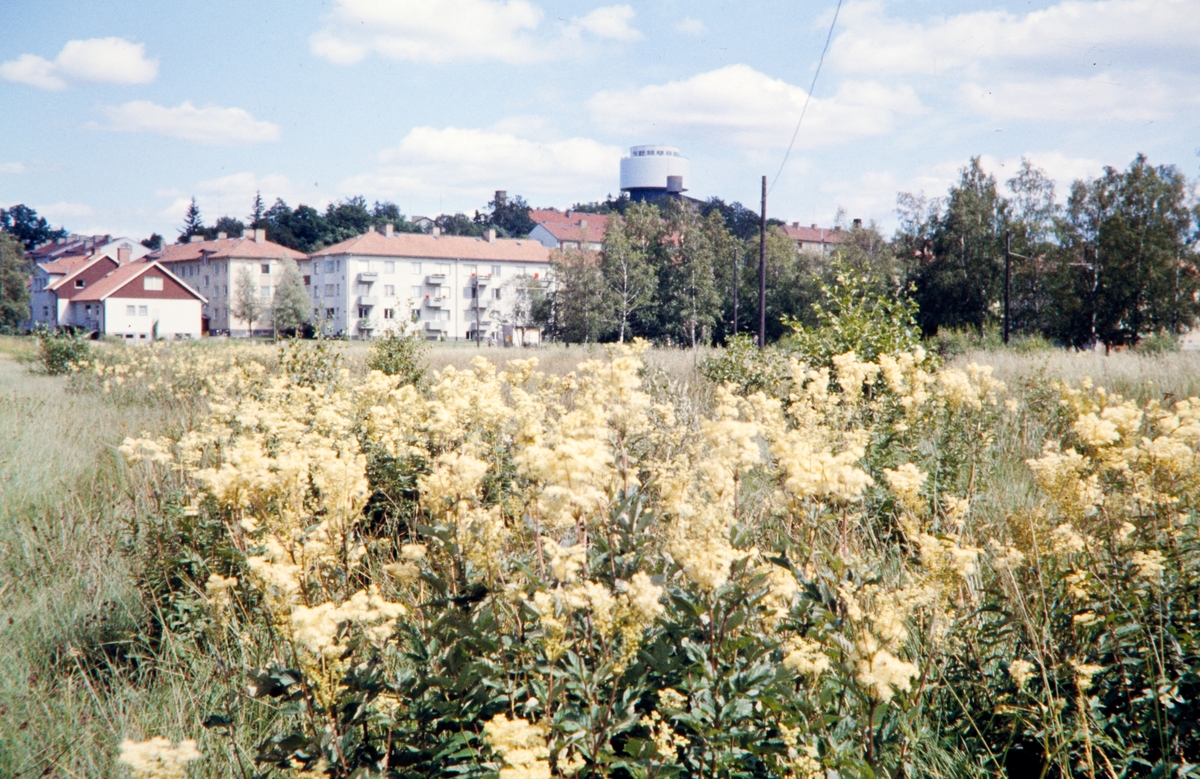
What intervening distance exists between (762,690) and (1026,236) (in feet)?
132

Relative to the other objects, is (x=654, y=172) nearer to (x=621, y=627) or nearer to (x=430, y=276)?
(x=430, y=276)

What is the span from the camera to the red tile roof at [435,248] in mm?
69938

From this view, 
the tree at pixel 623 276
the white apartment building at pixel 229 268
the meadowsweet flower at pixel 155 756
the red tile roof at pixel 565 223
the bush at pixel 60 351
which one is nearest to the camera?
the meadowsweet flower at pixel 155 756

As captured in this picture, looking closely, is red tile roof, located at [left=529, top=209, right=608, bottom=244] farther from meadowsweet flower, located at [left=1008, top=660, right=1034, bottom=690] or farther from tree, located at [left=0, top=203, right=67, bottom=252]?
meadowsweet flower, located at [left=1008, top=660, right=1034, bottom=690]

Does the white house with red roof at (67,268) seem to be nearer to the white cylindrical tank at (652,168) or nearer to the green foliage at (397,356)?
the white cylindrical tank at (652,168)

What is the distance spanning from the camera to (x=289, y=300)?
58.0 m

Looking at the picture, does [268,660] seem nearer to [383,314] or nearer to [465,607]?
[465,607]

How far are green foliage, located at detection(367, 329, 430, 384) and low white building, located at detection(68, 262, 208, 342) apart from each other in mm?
55428

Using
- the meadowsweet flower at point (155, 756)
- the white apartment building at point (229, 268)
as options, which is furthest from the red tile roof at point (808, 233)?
the meadowsweet flower at point (155, 756)

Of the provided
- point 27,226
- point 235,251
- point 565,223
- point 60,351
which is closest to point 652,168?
point 565,223

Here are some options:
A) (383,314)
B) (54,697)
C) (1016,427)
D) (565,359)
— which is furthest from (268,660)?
(383,314)

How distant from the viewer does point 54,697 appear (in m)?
3.27

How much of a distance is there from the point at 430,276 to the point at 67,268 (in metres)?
33.9

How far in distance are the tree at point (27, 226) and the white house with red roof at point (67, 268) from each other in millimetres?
1336
